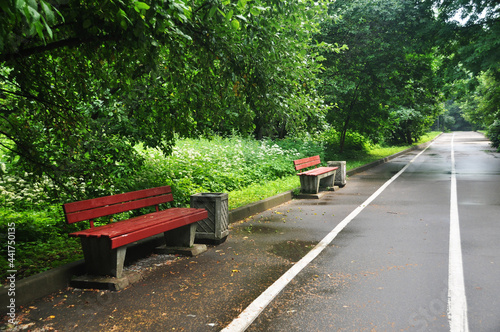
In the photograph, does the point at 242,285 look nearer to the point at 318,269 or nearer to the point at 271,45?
the point at 318,269

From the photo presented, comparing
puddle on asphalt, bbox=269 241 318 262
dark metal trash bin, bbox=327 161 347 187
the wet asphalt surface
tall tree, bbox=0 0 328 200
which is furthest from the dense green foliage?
puddle on asphalt, bbox=269 241 318 262

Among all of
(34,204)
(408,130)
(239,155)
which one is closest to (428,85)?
(239,155)

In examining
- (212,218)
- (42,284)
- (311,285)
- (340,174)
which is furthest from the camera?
(340,174)

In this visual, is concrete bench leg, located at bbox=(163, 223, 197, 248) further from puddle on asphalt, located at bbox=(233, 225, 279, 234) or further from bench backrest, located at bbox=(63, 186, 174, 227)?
puddle on asphalt, located at bbox=(233, 225, 279, 234)

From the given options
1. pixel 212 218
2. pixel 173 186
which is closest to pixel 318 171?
pixel 173 186

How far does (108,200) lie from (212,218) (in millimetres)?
1723

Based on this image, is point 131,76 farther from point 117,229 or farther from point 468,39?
point 468,39

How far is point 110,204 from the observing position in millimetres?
5484

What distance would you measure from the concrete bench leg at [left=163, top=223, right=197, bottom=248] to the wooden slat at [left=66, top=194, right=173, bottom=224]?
591mm

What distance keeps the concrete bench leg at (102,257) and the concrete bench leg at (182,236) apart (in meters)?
1.38

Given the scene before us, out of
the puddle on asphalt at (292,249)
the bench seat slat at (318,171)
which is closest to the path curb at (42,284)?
the puddle on asphalt at (292,249)

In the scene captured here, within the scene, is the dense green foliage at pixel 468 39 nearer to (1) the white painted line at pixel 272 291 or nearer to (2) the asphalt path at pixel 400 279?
(2) the asphalt path at pixel 400 279

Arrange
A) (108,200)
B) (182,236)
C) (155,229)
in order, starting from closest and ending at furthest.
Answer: (155,229) < (108,200) < (182,236)

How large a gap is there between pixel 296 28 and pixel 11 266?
570cm
